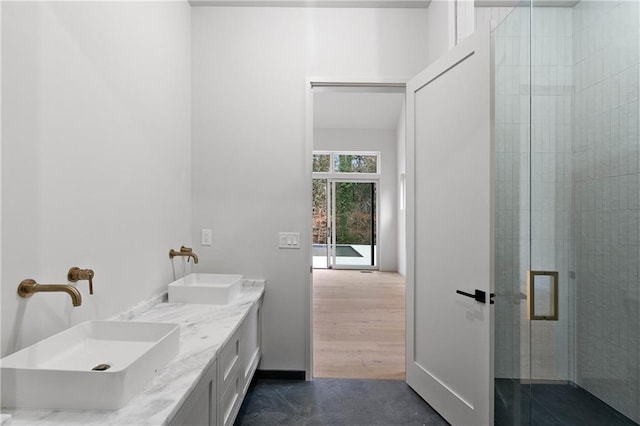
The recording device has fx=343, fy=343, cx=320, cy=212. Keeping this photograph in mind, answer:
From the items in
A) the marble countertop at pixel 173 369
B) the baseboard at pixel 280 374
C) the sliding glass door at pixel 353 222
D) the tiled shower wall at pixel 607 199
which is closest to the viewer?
the marble countertop at pixel 173 369

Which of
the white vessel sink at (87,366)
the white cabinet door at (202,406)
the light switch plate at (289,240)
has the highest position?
the light switch plate at (289,240)

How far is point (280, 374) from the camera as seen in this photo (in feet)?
8.71

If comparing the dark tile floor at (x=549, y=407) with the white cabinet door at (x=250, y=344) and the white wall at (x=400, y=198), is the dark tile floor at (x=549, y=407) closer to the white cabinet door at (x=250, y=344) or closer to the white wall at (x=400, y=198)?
the white cabinet door at (x=250, y=344)

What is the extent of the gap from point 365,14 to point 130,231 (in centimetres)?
230

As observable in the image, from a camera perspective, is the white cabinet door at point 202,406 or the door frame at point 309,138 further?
the door frame at point 309,138

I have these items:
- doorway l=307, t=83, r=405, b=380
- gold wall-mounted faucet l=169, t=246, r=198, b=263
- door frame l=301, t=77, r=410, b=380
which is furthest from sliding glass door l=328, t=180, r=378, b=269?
gold wall-mounted faucet l=169, t=246, r=198, b=263

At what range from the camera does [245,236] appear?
2.69 metres

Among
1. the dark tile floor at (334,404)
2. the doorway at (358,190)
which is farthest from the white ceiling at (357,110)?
the dark tile floor at (334,404)

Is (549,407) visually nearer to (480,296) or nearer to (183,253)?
(480,296)

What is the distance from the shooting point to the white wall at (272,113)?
8.73 ft

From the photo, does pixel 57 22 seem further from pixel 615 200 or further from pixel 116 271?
pixel 615 200

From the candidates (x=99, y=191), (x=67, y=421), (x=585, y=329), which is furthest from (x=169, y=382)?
(x=585, y=329)

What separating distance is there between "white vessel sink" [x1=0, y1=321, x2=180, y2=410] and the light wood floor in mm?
1728

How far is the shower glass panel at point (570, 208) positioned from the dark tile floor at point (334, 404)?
2.06 ft
